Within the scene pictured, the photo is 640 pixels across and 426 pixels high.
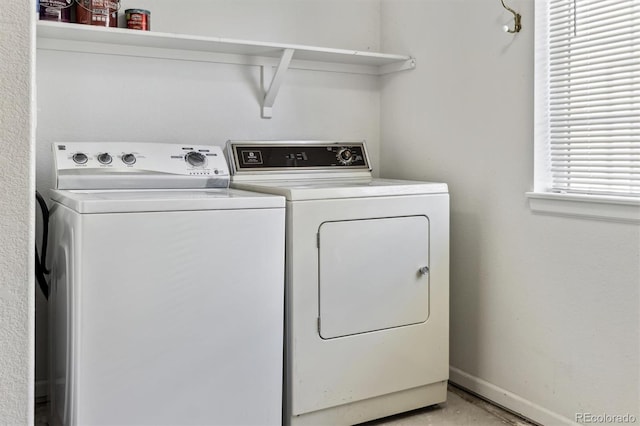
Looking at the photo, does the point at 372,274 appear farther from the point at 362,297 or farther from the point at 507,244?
the point at 507,244

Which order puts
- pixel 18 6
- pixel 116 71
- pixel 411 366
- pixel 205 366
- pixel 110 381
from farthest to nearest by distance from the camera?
pixel 116 71
pixel 411 366
pixel 205 366
pixel 110 381
pixel 18 6

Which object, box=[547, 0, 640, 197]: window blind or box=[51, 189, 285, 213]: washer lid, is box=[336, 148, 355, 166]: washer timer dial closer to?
box=[51, 189, 285, 213]: washer lid

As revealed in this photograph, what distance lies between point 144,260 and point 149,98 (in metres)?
1.01

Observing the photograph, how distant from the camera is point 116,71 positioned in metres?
2.40

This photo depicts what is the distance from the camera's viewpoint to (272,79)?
265 centimetres

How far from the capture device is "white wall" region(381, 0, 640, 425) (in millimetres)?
1932

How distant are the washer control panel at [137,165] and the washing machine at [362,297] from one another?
0.38 feet

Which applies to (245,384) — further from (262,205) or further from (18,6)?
(18,6)

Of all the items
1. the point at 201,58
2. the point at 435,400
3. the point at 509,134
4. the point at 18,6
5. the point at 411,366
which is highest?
the point at 201,58

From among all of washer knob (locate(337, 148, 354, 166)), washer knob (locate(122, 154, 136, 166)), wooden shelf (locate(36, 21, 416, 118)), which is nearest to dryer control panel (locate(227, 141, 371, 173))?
washer knob (locate(337, 148, 354, 166))

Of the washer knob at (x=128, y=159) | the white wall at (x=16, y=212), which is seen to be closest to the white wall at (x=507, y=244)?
the washer knob at (x=128, y=159)

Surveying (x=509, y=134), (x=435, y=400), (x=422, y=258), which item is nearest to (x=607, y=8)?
(x=509, y=134)

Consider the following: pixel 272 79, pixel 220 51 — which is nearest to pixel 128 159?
pixel 220 51

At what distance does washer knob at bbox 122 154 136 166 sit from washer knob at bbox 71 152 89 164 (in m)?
0.13
